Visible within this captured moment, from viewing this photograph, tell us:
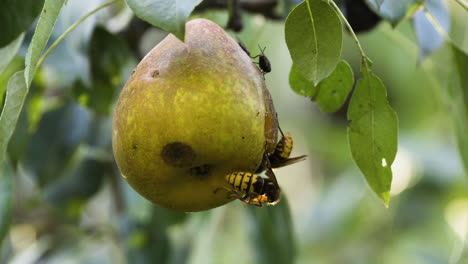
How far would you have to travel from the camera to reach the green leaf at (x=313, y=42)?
125 centimetres

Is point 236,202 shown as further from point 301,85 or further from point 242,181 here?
point 242,181

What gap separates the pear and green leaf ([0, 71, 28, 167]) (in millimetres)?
172

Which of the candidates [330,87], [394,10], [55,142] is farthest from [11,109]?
[55,142]

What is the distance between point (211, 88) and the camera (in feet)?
3.90

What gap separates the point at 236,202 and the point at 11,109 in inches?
93.0

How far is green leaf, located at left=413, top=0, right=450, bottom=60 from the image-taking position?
1805 millimetres

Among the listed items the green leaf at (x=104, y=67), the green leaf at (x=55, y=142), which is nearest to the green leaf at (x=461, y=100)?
the green leaf at (x=104, y=67)

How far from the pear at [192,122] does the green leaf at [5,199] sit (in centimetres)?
50

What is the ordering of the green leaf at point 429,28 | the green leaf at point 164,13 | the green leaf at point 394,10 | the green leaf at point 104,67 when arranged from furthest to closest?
the green leaf at point 104,67, the green leaf at point 429,28, the green leaf at point 394,10, the green leaf at point 164,13

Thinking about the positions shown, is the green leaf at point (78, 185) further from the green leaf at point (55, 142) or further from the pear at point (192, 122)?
the pear at point (192, 122)

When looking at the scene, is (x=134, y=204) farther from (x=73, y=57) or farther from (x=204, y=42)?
(x=204, y=42)

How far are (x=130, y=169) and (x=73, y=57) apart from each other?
0.74m

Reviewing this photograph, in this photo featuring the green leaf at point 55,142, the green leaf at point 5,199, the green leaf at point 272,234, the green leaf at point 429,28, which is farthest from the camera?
the green leaf at point 55,142

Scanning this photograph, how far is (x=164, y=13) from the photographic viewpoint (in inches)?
43.4
